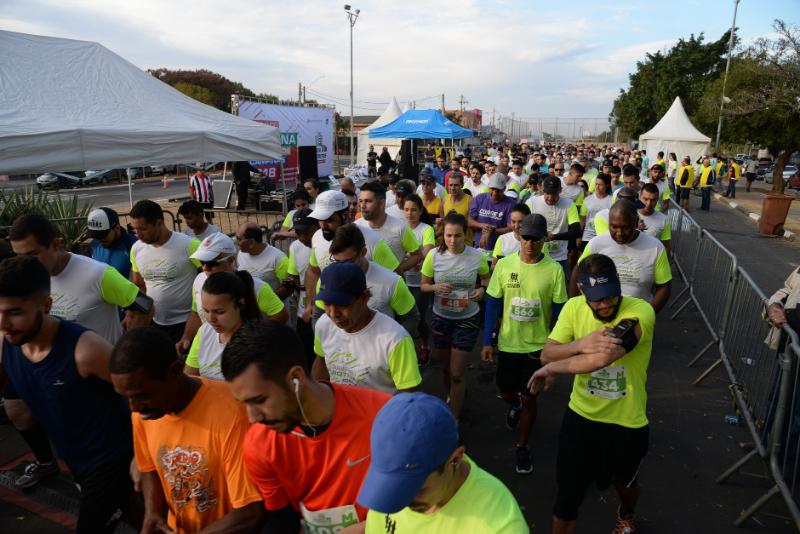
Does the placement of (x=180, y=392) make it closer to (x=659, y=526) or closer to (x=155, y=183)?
(x=659, y=526)


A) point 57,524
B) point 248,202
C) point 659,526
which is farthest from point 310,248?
point 248,202

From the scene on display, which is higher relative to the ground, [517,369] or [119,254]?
[119,254]

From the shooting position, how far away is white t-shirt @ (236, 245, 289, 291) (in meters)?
5.04

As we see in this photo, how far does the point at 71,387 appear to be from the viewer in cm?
264

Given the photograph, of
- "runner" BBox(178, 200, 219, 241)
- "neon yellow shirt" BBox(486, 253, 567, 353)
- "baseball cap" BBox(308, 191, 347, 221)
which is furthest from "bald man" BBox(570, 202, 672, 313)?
"runner" BBox(178, 200, 219, 241)

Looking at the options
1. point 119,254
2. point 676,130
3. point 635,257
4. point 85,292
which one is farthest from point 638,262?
point 676,130

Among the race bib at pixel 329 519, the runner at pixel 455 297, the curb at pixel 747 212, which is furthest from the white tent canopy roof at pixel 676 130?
the race bib at pixel 329 519

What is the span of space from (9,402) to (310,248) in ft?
8.97

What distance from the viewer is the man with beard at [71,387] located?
102 inches

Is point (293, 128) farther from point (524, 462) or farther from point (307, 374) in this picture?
point (307, 374)

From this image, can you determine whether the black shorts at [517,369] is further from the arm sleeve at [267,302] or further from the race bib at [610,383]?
the arm sleeve at [267,302]

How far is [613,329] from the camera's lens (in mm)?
2744

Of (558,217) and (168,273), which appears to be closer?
(168,273)

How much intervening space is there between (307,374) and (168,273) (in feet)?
10.7
